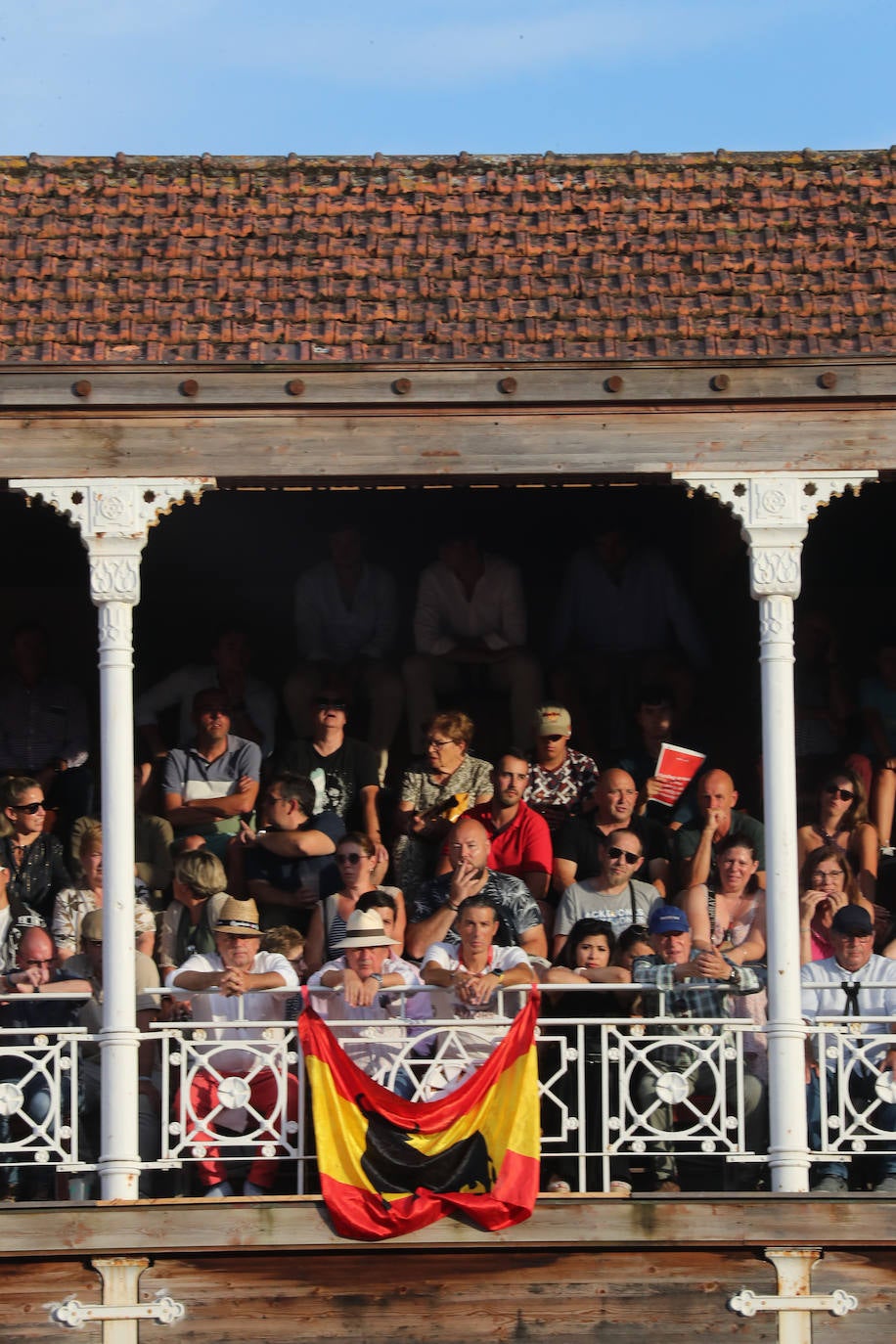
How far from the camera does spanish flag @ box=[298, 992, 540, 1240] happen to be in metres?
13.0

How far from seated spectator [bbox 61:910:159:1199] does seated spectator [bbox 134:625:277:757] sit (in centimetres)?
266

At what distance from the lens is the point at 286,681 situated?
17078 mm

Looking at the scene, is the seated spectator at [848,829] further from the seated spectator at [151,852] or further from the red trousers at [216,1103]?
the seated spectator at [151,852]

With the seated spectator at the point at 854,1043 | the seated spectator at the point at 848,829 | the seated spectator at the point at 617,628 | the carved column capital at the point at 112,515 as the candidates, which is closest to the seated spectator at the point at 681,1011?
the seated spectator at the point at 854,1043

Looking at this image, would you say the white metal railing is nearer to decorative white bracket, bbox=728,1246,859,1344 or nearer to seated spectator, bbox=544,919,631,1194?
seated spectator, bbox=544,919,631,1194

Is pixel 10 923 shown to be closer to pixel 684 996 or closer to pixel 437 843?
pixel 437 843

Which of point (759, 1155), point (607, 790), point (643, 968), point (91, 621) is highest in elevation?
point (91, 621)

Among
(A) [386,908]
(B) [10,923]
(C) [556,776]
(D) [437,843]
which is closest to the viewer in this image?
(A) [386,908]

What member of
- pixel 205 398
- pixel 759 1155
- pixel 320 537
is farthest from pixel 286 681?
pixel 759 1155

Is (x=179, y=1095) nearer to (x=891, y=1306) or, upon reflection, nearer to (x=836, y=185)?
(x=891, y=1306)

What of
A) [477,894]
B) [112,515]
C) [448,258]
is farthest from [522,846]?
[448,258]

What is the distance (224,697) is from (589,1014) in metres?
3.88

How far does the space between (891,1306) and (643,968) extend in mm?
2066

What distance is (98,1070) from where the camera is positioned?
13812 millimetres
